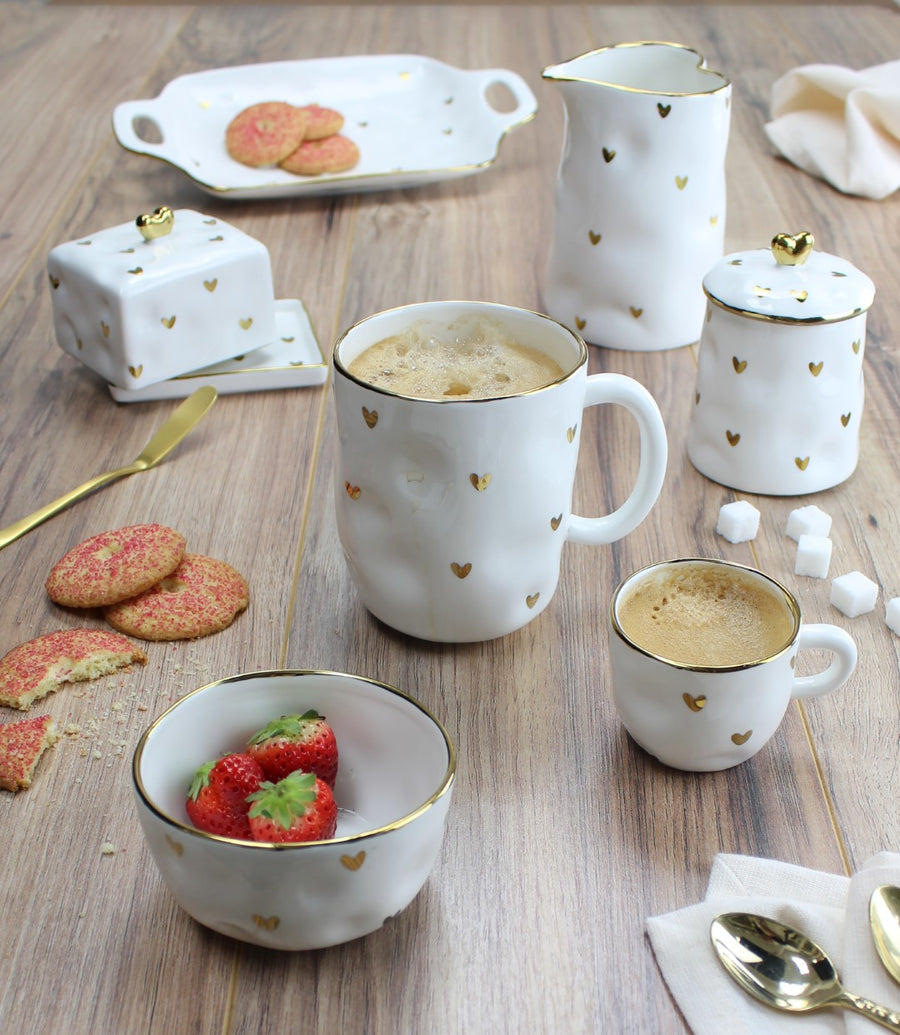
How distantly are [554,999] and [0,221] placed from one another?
1172mm

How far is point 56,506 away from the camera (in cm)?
87

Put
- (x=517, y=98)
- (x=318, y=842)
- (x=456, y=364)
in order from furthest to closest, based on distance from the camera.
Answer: (x=517, y=98), (x=456, y=364), (x=318, y=842)

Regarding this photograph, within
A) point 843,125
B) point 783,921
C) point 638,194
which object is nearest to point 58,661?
point 783,921

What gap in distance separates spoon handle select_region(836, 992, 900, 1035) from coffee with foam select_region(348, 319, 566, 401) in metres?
0.35

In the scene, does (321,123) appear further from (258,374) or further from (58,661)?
(58,661)

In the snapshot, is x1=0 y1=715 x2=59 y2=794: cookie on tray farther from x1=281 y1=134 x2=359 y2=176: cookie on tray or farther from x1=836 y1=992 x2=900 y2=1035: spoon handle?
x1=281 y1=134 x2=359 y2=176: cookie on tray

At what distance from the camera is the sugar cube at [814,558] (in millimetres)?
813

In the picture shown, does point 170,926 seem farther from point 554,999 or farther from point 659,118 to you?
point 659,118

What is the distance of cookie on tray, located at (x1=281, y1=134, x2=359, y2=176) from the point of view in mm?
1396

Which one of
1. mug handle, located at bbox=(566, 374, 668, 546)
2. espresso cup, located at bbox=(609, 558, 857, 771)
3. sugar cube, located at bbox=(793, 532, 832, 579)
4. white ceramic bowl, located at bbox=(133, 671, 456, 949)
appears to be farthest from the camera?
sugar cube, located at bbox=(793, 532, 832, 579)

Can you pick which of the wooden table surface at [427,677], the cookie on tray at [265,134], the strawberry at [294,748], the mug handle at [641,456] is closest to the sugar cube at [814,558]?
the wooden table surface at [427,677]

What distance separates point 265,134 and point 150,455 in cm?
61

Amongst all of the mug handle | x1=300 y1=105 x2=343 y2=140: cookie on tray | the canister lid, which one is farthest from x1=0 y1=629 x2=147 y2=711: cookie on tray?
x1=300 y1=105 x2=343 y2=140: cookie on tray

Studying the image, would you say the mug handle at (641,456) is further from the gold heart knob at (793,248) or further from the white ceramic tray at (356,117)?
the white ceramic tray at (356,117)
